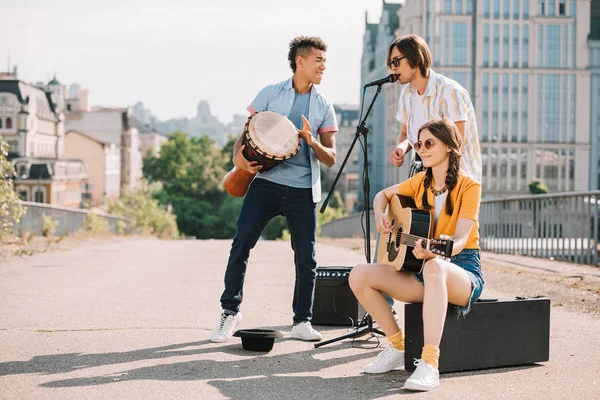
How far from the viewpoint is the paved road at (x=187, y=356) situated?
203 inches

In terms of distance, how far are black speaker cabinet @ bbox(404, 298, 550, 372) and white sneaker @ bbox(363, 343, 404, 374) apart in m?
0.09

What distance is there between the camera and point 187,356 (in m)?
6.12

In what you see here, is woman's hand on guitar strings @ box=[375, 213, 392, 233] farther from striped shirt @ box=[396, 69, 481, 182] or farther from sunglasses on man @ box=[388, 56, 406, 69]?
sunglasses on man @ box=[388, 56, 406, 69]

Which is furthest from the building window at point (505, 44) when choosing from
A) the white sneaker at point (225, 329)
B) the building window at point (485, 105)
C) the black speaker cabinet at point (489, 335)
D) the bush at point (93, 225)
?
the black speaker cabinet at point (489, 335)

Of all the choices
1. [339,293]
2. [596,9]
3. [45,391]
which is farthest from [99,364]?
[596,9]

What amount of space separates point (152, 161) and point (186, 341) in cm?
11480

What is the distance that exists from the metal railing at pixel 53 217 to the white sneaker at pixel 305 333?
12806mm

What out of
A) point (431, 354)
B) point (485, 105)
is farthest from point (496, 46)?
point (431, 354)

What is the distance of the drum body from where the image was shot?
663cm

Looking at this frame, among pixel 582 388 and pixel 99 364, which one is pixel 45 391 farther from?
pixel 582 388

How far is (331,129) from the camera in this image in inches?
277

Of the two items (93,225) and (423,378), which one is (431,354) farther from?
(93,225)

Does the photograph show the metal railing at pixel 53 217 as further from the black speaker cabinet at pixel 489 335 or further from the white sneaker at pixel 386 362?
the black speaker cabinet at pixel 489 335

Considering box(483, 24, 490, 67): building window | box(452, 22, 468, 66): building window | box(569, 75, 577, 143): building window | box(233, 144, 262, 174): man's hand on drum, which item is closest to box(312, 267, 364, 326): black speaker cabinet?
box(233, 144, 262, 174): man's hand on drum
